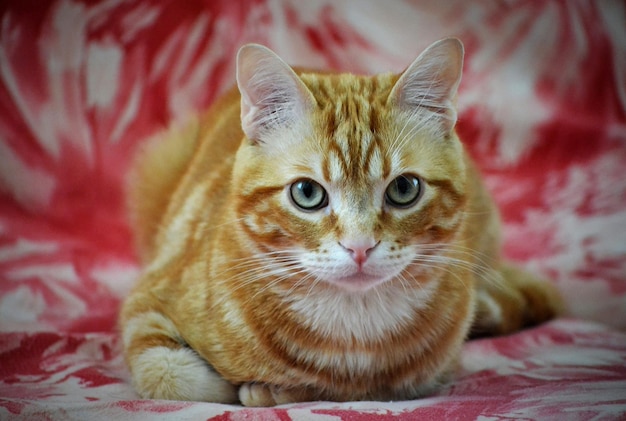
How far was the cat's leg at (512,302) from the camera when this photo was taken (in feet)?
5.40

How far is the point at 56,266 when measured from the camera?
6.27 ft

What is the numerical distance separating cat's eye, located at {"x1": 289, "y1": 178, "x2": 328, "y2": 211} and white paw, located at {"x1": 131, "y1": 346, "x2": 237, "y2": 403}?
34cm

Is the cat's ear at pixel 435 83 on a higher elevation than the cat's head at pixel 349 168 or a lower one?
higher

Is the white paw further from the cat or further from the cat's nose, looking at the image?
the cat's nose

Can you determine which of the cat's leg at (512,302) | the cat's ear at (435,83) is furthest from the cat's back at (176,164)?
the cat's leg at (512,302)

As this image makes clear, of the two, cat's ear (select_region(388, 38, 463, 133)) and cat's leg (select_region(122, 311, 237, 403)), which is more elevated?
cat's ear (select_region(388, 38, 463, 133))

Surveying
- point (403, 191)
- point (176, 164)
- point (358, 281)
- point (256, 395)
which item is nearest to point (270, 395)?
point (256, 395)

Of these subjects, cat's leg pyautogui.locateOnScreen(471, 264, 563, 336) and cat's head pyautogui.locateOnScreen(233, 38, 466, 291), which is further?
cat's leg pyautogui.locateOnScreen(471, 264, 563, 336)

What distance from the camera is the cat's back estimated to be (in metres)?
1.66

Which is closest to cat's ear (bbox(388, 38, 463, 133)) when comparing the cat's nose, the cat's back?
the cat's nose

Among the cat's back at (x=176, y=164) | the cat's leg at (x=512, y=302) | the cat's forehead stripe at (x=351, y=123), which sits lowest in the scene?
the cat's leg at (x=512, y=302)

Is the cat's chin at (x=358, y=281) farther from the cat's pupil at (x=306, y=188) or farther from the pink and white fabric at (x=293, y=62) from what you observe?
the pink and white fabric at (x=293, y=62)

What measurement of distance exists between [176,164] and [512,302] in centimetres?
88

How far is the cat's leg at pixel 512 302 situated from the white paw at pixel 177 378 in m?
0.59
